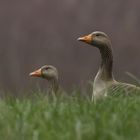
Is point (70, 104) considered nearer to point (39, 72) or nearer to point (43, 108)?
point (43, 108)

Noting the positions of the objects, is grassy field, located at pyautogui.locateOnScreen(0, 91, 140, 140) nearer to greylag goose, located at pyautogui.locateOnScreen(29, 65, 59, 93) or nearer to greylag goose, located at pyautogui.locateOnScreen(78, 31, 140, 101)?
greylag goose, located at pyautogui.locateOnScreen(78, 31, 140, 101)

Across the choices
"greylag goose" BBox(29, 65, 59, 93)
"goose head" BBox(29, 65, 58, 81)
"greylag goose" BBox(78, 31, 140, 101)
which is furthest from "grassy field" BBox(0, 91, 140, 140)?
"goose head" BBox(29, 65, 58, 81)

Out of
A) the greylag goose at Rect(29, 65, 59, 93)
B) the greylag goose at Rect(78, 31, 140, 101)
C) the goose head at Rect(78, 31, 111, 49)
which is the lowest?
the greylag goose at Rect(29, 65, 59, 93)

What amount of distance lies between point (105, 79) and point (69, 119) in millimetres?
3657

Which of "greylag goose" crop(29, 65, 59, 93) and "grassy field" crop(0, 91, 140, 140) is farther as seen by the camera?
"greylag goose" crop(29, 65, 59, 93)

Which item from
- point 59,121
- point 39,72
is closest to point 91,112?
point 59,121

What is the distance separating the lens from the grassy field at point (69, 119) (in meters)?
5.58

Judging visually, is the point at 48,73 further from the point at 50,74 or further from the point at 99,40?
the point at 99,40

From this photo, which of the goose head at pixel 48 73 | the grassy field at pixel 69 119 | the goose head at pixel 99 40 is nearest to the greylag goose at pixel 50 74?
the goose head at pixel 48 73

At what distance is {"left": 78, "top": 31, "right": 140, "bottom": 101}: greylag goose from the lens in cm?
868

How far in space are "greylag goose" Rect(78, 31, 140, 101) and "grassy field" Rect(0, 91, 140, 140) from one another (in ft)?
3.89

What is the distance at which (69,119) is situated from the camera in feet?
20.1

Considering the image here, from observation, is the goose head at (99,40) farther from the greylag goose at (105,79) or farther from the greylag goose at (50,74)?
the greylag goose at (50,74)

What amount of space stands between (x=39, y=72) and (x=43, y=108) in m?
6.50
